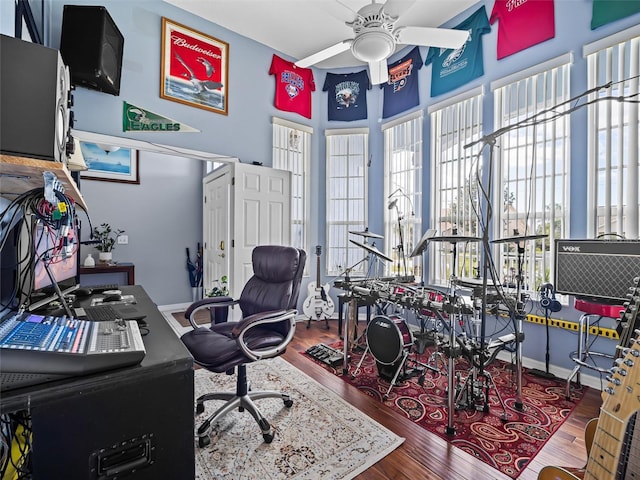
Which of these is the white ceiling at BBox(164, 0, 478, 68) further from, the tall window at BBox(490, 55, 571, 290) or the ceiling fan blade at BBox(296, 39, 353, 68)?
the tall window at BBox(490, 55, 571, 290)

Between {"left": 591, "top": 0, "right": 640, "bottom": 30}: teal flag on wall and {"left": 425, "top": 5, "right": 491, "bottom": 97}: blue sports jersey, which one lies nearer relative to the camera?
{"left": 591, "top": 0, "right": 640, "bottom": 30}: teal flag on wall

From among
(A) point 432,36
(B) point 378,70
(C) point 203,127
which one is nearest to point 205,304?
(C) point 203,127

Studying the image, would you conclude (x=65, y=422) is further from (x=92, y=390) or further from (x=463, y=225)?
(x=463, y=225)

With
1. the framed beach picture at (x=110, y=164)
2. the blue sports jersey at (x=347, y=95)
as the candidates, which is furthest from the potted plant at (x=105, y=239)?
the blue sports jersey at (x=347, y=95)

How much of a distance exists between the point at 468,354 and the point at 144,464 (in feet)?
5.91

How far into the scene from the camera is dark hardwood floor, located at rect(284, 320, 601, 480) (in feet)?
5.08

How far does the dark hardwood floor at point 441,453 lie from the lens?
5.08 ft

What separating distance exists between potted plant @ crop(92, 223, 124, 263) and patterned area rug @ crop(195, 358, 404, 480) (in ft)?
9.18

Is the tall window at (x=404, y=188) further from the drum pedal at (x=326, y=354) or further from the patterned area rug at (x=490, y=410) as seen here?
the patterned area rug at (x=490, y=410)

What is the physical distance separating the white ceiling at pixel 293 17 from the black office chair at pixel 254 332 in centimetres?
268

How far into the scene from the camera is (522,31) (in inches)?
116

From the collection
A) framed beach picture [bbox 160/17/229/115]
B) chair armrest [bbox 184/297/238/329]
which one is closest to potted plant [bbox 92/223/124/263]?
framed beach picture [bbox 160/17/229/115]

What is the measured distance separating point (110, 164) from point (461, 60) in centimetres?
485

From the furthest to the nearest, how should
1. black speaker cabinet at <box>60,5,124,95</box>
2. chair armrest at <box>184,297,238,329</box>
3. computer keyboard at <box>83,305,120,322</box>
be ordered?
black speaker cabinet at <box>60,5,124,95</box> < chair armrest at <box>184,297,238,329</box> < computer keyboard at <box>83,305,120,322</box>
